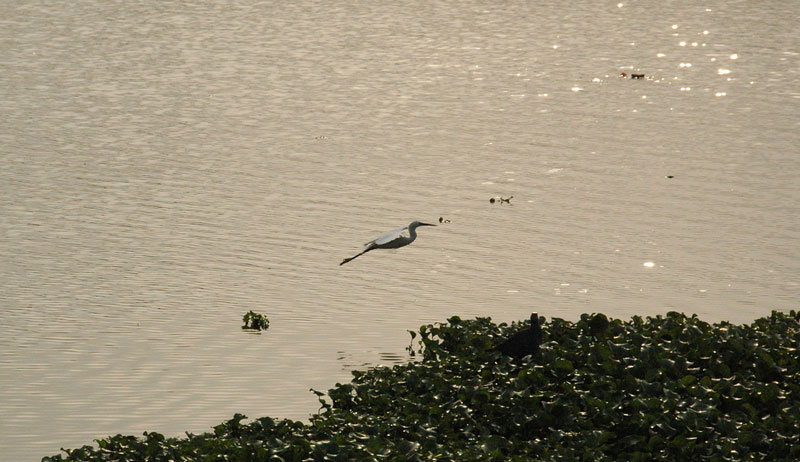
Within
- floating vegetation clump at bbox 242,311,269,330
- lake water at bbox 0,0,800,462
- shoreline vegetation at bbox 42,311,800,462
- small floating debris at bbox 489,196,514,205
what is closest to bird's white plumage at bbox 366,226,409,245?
lake water at bbox 0,0,800,462

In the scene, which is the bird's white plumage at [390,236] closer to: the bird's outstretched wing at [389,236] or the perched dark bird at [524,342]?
the bird's outstretched wing at [389,236]

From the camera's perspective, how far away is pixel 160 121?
Result: 1693 inches

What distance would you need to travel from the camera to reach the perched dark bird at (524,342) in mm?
18562

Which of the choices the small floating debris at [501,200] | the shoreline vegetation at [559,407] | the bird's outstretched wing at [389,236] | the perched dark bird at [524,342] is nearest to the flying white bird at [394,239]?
the bird's outstretched wing at [389,236]

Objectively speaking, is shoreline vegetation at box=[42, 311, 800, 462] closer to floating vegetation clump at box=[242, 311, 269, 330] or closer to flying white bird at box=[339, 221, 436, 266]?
floating vegetation clump at box=[242, 311, 269, 330]

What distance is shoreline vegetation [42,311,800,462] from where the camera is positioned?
14742 mm

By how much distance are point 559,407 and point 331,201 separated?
55.1 feet

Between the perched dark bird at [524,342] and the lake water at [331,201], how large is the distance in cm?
278

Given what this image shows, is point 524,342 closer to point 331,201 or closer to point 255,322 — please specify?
point 255,322

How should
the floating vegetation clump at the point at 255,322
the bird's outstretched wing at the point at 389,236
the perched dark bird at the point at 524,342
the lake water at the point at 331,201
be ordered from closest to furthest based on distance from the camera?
the perched dark bird at the point at 524,342
the lake water at the point at 331,201
the floating vegetation clump at the point at 255,322
the bird's outstretched wing at the point at 389,236

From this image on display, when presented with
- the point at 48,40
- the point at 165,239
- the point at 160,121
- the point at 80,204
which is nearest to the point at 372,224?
the point at 165,239

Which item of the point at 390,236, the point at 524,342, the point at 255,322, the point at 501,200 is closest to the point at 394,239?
the point at 390,236

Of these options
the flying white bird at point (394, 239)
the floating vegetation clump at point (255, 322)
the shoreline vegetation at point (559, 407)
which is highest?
Answer: the flying white bird at point (394, 239)

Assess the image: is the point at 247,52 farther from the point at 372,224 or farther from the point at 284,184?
the point at 372,224
